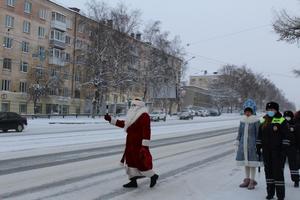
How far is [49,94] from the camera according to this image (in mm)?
72062

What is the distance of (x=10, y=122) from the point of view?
109 feet

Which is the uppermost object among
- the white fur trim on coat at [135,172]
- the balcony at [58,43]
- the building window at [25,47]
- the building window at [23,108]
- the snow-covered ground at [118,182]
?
the balcony at [58,43]

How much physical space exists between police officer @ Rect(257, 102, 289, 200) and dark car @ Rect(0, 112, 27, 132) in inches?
1045

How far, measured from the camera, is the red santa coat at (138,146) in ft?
31.8

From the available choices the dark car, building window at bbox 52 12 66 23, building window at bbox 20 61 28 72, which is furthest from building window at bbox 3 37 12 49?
the dark car

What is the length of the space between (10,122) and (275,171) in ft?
88.9

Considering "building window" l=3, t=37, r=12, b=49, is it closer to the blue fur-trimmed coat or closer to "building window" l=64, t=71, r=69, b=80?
"building window" l=64, t=71, r=69, b=80

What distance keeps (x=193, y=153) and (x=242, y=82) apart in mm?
120000

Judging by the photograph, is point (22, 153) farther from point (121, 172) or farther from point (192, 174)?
point (192, 174)

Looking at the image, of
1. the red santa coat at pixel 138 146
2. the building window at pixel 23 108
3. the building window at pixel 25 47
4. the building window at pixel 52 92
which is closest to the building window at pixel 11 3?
the building window at pixel 25 47

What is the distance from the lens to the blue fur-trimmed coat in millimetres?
10016

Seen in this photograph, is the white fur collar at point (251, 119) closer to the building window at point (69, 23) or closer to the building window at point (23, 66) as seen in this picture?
the building window at point (23, 66)

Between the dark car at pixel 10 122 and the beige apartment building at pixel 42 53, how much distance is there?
3235 centimetres

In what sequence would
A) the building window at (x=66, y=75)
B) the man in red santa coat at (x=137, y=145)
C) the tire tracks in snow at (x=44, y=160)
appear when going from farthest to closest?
the building window at (x=66, y=75), the tire tracks in snow at (x=44, y=160), the man in red santa coat at (x=137, y=145)
